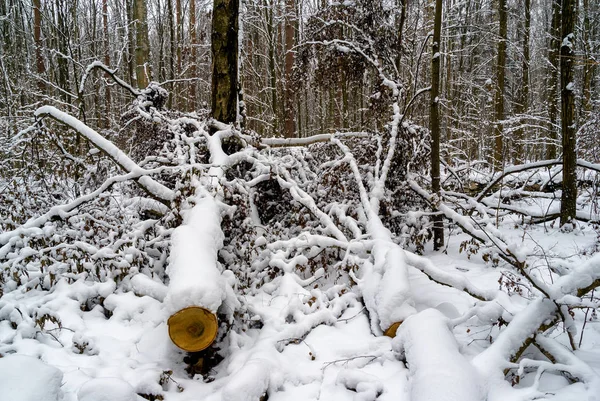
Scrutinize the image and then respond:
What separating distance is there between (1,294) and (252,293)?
7.61ft

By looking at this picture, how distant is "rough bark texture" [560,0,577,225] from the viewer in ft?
15.2

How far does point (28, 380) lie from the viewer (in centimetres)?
204

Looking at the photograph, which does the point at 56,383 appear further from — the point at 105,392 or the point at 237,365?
the point at 237,365

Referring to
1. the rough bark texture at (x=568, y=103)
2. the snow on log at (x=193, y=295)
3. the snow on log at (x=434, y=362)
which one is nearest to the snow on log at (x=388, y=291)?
the snow on log at (x=434, y=362)

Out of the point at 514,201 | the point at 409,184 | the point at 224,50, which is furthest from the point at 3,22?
the point at 514,201

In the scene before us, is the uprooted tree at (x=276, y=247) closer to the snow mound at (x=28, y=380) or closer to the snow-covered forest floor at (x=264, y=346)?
the snow-covered forest floor at (x=264, y=346)

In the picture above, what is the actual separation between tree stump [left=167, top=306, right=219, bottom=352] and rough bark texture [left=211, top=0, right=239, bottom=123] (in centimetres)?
358

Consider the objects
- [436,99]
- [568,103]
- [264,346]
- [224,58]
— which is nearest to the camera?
[264,346]

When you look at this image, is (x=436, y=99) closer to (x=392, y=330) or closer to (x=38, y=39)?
(x=392, y=330)

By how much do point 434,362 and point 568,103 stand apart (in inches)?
175

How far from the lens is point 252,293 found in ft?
13.1

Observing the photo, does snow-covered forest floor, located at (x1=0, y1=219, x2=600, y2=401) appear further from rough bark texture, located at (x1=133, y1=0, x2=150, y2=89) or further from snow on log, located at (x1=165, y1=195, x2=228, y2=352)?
rough bark texture, located at (x1=133, y1=0, x2=150, y2=89)

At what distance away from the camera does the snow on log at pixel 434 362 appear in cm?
193

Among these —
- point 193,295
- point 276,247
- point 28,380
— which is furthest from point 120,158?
point 28,380
